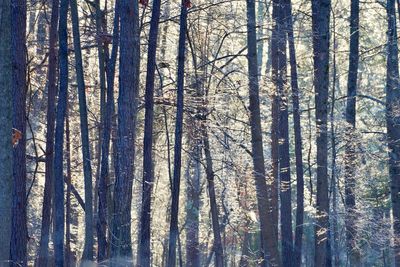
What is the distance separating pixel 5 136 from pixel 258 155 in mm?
7258

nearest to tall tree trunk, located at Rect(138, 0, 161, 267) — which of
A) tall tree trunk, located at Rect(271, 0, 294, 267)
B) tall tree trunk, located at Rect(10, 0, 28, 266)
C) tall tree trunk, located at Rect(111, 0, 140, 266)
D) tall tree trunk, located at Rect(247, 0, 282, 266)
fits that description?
tall tree trunk, located at Rect(247, 0, 282, 266)

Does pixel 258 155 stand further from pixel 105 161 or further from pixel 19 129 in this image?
pixel 19 129

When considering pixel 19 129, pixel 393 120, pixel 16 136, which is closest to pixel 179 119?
pixel 19 129

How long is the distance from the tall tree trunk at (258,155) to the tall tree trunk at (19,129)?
579 centimetres

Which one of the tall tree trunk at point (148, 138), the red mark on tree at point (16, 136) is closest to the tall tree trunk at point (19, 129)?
the red mark on tree at point (16, 136)

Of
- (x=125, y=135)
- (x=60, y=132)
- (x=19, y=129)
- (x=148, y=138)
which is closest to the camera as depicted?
(x=125, y=135)

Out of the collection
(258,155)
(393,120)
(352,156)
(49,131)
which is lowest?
(258,155)

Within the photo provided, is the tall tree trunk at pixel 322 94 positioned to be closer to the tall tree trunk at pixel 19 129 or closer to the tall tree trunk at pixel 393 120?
the tall tree trunk at pixel 393 120

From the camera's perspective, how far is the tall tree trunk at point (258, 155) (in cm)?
1738

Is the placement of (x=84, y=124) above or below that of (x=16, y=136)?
above

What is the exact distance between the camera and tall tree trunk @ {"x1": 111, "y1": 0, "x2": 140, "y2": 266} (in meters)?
13.2

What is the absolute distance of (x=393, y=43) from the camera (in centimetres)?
1956

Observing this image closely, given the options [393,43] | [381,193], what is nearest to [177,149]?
[393,43]

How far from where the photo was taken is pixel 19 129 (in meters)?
13.9
